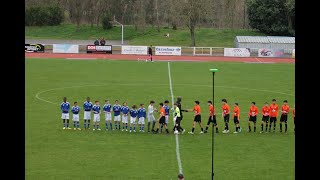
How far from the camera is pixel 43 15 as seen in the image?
290 ft

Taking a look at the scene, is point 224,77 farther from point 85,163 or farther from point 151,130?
point 85,163

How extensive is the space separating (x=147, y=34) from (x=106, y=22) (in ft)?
24.1

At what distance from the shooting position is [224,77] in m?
46.2

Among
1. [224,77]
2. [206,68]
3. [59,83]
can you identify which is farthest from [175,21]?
[59,83]

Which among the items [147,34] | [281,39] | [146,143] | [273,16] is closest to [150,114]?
[146,143]

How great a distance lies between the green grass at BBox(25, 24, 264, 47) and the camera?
256ft

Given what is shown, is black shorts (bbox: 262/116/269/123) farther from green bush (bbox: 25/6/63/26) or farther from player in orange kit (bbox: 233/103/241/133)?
green bush (bbox: 25/6/63/26)

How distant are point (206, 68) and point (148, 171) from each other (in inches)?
1379

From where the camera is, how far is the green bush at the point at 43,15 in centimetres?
8831

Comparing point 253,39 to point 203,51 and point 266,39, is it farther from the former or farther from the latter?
point 203,51

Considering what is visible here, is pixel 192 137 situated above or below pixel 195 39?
below

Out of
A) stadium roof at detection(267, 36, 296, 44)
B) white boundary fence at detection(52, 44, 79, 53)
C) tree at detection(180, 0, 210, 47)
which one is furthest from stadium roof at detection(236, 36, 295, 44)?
white boundary fence at detection(52, 44, 79, 53)

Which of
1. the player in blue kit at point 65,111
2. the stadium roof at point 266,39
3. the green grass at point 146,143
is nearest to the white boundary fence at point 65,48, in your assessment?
the stadium roof at point 266,39
